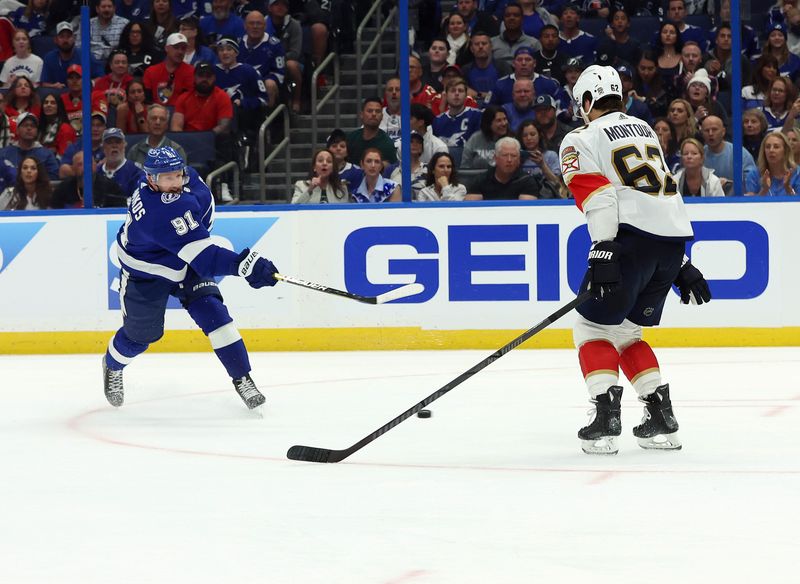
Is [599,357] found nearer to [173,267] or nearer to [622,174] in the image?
[622,174]

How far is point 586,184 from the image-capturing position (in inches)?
164

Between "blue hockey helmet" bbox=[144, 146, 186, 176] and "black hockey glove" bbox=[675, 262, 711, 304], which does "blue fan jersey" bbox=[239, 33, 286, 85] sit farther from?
"black hockey glove" bbox=[675, 262, 711, 304]

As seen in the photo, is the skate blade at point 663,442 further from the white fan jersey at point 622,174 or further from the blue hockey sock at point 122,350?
the blue hockey sock at point 122,350

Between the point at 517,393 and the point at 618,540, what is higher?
the point at 618,540

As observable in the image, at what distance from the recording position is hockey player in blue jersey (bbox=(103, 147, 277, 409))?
17.1 feet

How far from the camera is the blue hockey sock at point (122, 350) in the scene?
5684mm

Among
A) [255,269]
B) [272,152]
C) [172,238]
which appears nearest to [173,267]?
[172,238]

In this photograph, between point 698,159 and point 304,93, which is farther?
point 304,93

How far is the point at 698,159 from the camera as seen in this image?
7.66 metres

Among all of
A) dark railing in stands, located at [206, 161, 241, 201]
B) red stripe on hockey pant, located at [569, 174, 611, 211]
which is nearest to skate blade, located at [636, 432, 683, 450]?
red stripe on hockey pant, located at [569, 174, 611, 211]

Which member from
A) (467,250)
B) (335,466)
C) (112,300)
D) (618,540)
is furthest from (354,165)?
(618,540)

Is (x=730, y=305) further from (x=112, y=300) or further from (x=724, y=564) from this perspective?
(x=724, y=564)

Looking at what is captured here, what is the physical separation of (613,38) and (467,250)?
5.72ft

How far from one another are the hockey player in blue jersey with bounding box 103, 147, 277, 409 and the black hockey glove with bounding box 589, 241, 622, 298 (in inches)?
57.6
